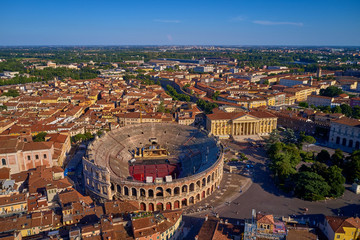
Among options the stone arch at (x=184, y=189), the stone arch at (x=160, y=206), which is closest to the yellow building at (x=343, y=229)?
the stone arch at (x=184, y=189)

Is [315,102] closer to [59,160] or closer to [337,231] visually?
[337,231]

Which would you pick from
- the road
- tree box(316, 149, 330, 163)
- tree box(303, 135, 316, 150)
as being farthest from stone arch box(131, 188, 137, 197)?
tree box(303, 135, 316, 150)

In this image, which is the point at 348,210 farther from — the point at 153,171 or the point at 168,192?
the point at 153,171

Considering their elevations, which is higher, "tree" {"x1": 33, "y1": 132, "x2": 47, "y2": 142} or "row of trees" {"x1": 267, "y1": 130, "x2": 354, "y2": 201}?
"tree" {"x1": 33, "y1": 132, "x2": 47, "y2": 142}

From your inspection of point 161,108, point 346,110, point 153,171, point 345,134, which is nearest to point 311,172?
point 345,134

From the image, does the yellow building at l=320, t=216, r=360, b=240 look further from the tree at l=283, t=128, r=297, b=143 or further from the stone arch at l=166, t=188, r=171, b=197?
the tree at l=283, t=128, r=297, b=143

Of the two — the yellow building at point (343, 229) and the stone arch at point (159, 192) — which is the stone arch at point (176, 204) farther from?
the yellow building at point (343, 229)

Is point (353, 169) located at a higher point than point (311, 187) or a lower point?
higher
